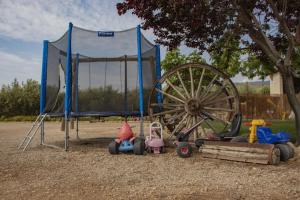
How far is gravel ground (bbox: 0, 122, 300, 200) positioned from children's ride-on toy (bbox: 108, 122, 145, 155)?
0.23 m

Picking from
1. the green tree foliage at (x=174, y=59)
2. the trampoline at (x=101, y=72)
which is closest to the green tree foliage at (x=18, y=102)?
the green tree foliage at (x=174, y=59)

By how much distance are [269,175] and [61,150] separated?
197 inches

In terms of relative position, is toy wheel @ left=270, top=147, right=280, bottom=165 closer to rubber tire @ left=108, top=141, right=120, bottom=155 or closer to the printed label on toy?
rubber tire @ left=108, top=141, right=120, bottom=155

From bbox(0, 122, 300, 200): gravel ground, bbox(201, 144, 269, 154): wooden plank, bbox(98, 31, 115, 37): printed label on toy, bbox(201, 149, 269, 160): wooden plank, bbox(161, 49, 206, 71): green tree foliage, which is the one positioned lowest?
bbox(0, 122, 300, 200): gravel ground

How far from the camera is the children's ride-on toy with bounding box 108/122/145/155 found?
789 cm

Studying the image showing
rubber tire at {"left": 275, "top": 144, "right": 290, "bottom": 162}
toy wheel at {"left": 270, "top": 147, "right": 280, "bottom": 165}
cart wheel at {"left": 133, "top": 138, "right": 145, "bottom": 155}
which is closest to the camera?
toy wheel at {"left": 270, "top": 147, "right": 280, "bottom": 165}

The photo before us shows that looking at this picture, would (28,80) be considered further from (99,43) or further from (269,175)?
(269,175)

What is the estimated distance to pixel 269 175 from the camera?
5668mm

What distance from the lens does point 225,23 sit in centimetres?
936

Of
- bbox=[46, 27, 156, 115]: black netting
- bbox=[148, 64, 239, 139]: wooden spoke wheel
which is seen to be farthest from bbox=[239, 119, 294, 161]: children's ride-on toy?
bbox=[46, 27, 156, 115]: black netting

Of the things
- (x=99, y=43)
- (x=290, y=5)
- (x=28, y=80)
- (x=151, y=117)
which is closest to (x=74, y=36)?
(x=99, y=43)

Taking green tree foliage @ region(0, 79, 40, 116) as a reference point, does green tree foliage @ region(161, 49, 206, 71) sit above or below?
above

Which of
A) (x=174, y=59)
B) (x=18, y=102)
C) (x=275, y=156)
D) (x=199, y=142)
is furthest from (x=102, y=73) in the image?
(x=18, y=102)

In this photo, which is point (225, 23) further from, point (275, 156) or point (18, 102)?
point (18, 102)
